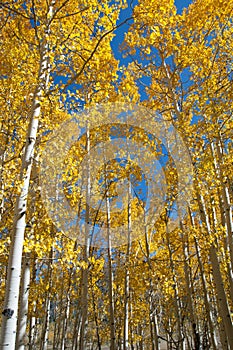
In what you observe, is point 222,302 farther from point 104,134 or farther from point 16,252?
point 104,134

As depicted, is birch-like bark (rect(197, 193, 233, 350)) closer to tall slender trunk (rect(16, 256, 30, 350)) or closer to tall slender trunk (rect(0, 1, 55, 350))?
tall slender trunk (rect(16, 256, 30, 350))

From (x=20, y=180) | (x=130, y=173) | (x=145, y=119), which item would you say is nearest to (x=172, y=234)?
(x=130, y=173)

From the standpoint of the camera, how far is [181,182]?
5496 millimetres

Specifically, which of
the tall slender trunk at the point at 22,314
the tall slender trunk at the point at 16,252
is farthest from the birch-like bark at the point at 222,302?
the tall slender trunk at the point at 16,252

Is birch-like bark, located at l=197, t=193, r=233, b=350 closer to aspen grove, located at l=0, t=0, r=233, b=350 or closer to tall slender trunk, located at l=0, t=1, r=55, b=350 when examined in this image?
aspen grove, located at l=0, t=0, r=233, b=350

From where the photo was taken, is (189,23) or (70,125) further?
(70,125)

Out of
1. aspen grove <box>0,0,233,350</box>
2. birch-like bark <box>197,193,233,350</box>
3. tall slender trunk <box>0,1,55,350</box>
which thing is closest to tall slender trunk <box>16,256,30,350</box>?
aspen grove <box>0,0,233,350</box>

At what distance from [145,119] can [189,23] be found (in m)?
2.90

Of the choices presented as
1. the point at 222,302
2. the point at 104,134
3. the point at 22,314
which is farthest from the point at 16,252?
the point at 104,134

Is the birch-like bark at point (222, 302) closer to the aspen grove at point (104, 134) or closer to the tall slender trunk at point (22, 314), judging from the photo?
the aspen grove at point (104, 134)

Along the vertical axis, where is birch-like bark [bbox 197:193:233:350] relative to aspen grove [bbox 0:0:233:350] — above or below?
below

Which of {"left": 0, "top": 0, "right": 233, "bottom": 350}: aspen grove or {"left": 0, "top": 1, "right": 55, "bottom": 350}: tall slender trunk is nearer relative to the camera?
{"left": 0, "top": 1, "right": 55, "bottom": 350}: tall slender trunk

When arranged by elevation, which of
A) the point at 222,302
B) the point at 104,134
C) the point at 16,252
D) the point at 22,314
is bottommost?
the point at 22,314

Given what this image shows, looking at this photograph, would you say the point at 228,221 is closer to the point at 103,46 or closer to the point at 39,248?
the point at 39,248
